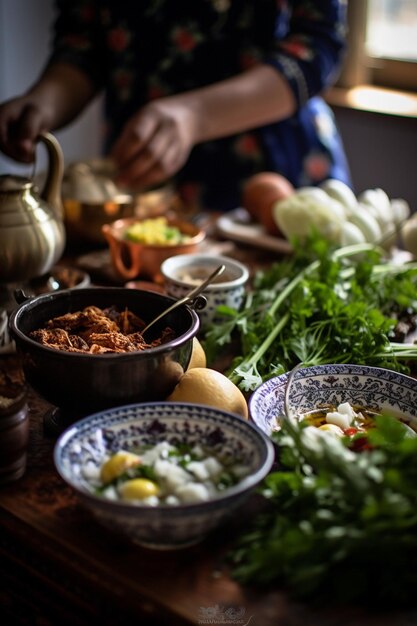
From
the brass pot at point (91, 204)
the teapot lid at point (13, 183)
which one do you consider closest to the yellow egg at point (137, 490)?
the teapot lid at point (13, 183)

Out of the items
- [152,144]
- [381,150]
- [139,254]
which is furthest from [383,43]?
[139,254]

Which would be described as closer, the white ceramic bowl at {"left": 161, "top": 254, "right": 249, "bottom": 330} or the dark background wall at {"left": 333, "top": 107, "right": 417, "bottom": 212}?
the white ceramic bowl at {"left": 161, "top": 254, "right": 249, "bottom": 330}

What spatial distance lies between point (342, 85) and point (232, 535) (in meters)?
3.14

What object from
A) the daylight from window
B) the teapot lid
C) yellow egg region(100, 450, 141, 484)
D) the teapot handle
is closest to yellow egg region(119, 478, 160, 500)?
yellow egg region(100, 450, 141, 484)

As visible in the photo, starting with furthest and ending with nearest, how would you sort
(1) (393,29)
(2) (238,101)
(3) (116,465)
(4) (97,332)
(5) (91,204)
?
(1) (393,29), (2) (238,101), (5) (91,204), (4) (97,332), (3) (116,465)

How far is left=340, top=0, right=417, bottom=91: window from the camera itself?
3355 mm

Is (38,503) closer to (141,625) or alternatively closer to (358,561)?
(141,625)

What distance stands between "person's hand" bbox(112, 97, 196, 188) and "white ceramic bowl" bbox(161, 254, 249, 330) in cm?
45

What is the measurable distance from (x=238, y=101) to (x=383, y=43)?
166 centimetres

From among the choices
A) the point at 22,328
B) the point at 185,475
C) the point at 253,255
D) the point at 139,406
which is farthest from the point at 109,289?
the point at 253,255

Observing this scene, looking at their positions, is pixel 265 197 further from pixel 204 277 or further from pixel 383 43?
pixel 383 43

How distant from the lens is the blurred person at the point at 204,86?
1978mm

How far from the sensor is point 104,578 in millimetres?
815

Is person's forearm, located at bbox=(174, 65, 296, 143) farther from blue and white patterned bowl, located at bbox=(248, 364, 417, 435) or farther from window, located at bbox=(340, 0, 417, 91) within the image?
window, located at bbox=(340, 0, 417, 91)
